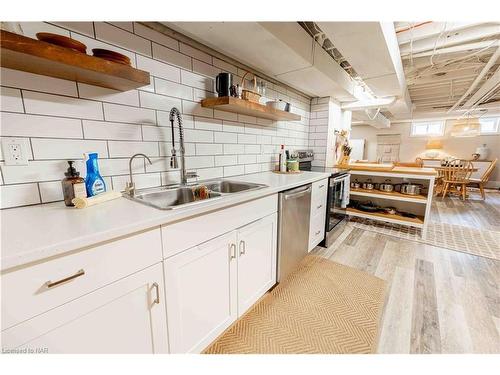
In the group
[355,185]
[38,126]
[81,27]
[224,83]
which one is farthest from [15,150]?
[355,185]

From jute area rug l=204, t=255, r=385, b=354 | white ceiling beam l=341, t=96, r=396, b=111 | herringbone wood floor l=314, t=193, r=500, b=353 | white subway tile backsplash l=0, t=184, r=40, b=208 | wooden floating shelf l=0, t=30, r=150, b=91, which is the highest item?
white ceiling beam l=341, t=96, r=396, b=111

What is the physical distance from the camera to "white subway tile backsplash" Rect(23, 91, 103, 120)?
947 millimetres

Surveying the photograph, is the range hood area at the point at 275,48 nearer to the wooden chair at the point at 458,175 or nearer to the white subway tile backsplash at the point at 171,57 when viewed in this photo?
the white subway tile backsplash at the point at 171,57

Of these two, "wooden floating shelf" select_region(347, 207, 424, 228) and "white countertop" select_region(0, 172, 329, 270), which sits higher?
"white countertop" select_region(0, 172, 329, 270)

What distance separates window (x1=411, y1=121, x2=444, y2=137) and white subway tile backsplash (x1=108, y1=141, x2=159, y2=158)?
904 centimetres

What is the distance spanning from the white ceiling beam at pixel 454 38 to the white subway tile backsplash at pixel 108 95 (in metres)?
2.50

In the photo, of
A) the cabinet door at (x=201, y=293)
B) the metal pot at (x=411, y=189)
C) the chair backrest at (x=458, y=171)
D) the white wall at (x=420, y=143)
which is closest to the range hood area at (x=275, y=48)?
the cabinet door at (x=201, y=293)

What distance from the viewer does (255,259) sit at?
4.64 feet

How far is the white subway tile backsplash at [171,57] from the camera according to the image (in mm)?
1336

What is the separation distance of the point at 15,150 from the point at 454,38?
3.53m

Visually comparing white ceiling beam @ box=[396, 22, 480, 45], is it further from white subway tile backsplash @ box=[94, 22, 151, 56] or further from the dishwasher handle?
white subway tile backsplash @ box=[94, 22, 151, 56]

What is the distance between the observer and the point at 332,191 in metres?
2.42

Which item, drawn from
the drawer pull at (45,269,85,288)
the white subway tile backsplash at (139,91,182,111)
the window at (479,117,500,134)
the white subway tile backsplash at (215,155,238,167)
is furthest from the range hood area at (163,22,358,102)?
the window at (479,117,500,134)
